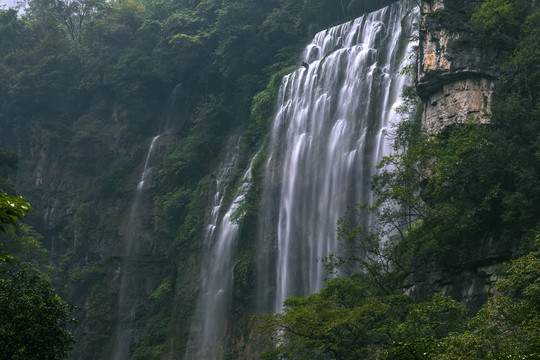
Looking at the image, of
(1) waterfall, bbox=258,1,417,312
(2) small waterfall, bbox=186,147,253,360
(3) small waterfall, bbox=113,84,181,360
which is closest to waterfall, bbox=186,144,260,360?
(2) small waterfall, bbox=186,147,253,360

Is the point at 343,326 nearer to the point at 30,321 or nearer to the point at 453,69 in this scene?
the point at 30,321

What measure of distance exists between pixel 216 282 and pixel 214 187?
6946mm

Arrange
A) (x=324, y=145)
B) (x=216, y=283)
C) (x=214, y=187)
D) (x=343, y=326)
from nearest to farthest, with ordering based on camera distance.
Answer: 1. (x=343, y=326)
2. (x=324, y=145)
3. (x=216, y=283)
4. (x=214, y=187)

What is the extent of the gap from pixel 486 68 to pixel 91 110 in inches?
1288

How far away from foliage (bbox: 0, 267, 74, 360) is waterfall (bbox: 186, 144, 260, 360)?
21.3 meters

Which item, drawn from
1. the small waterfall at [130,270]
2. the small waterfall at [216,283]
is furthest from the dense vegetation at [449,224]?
the small waterfall at [130,270]

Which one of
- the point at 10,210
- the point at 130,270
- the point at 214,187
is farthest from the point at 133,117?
the point at 10,210

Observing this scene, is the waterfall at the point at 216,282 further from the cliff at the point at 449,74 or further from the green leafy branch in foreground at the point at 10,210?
the green leafy branch in foreground at the point at 10,210

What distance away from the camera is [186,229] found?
37.6 metres

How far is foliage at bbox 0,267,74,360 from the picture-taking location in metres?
10.5

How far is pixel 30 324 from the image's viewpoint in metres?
10.8

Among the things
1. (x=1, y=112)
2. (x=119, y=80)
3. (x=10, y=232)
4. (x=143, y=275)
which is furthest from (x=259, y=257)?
(x=1, y=112)

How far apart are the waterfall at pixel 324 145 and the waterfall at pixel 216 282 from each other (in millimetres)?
2053

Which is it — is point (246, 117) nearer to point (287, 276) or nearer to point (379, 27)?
point (379, 27)
